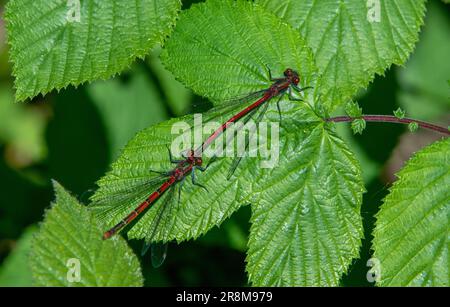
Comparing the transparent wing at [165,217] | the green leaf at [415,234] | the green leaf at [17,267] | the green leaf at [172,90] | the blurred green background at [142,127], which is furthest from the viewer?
the green leaf at [172,90]

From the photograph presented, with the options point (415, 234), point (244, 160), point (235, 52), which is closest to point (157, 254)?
point (244, 160)

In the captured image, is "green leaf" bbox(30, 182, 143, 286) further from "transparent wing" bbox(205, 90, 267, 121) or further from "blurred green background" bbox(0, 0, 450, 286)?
"blurred green background" bbox(0, 0, 450, 286)

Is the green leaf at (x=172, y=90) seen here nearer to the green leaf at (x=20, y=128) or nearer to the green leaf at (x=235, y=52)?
the green leaf at (x=20, y=128)

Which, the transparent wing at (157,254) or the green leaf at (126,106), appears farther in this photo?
the green leaf at (126,106)

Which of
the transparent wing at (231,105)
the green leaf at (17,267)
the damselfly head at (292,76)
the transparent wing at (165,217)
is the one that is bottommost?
the green leaf at (17,267)

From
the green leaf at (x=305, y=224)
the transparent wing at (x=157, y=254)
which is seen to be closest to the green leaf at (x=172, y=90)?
the transparent wing at (x=157, y=254)
